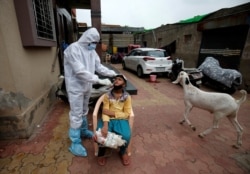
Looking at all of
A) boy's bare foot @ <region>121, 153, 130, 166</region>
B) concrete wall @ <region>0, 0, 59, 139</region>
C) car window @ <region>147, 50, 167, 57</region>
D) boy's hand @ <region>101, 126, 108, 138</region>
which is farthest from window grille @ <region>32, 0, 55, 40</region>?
car window @ <region>147, 50, 167, 57</region>

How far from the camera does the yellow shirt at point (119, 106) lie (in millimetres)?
1989

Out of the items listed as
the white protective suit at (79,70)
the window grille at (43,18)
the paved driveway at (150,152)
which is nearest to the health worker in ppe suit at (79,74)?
the white protective suit at (79,70)

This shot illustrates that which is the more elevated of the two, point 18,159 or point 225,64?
point 225,64

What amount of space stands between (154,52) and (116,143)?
20.7ft

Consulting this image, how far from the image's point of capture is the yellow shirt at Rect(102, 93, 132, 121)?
1.99 metres

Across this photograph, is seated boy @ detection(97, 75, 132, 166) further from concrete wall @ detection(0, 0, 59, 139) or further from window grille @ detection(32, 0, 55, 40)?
window grille @ detection(32, 0, 55, 40)

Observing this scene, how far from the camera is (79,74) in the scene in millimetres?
1824

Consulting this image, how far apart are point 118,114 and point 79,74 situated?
0.73 m

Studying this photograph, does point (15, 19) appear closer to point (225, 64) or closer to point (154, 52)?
point (154, 52)

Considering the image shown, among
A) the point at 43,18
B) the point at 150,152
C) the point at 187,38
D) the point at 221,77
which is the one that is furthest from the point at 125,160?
the point at 187,38

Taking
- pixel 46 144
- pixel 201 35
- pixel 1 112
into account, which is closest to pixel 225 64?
pixel 201 35

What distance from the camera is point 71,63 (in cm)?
185

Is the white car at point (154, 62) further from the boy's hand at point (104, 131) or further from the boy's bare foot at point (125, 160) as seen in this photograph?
the boy's hand at point (104, 131)

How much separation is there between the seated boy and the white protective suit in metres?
0.30
